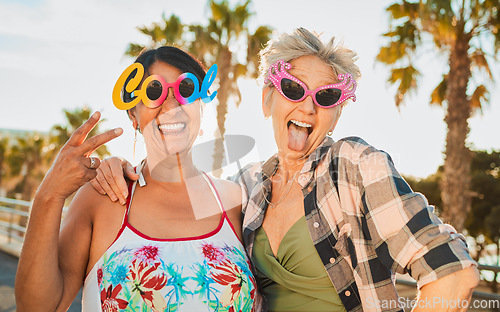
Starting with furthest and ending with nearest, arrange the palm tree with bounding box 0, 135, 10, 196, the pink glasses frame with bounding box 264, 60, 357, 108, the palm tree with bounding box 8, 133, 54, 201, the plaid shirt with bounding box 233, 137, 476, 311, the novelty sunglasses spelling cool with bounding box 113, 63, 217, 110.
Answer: the palm tree with bounding box 0, 135, 10, 196 < the palm tree with bounding box 8, 133, 54, 201 < the pink glasses frame with bounding box 264, 60, 357, 108 < the novelty sunglasses spelling cool with bounding box 113, 63, 217, 110 < the plaid shirt with bounding box 233, 137, 476, 311

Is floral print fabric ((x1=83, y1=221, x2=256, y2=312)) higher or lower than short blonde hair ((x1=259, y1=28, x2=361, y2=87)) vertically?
lower

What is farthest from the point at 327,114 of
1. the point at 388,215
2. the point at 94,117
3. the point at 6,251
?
the point at 6,251

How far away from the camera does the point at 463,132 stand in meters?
10.5

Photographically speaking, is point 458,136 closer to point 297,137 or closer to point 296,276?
point 297,137

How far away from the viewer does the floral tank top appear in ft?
5.90

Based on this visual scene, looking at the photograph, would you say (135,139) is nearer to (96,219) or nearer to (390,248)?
(96,219)

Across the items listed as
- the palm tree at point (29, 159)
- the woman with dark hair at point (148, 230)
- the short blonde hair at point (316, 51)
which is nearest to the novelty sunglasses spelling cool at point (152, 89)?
the woman with dark hair at point (148, 230)

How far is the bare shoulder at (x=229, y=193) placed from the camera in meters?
2.39

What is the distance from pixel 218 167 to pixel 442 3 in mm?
9976

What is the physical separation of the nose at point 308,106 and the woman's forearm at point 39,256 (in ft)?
4.19

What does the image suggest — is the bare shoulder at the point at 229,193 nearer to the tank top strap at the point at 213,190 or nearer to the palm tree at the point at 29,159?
the tank top strap at the point at 213,190

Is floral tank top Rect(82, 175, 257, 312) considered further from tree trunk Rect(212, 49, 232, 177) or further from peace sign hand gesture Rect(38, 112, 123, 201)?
tree trunk Rect(212, 49, 232, 177)

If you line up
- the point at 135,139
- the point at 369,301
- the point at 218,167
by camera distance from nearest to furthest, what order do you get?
1. the point at 369,301
2. the point at 135,139
3. the point at 218,167

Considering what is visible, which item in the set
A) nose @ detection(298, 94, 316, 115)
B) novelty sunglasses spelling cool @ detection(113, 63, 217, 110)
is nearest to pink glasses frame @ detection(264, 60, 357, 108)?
nose @ detection(298, 94, 316, 115)
